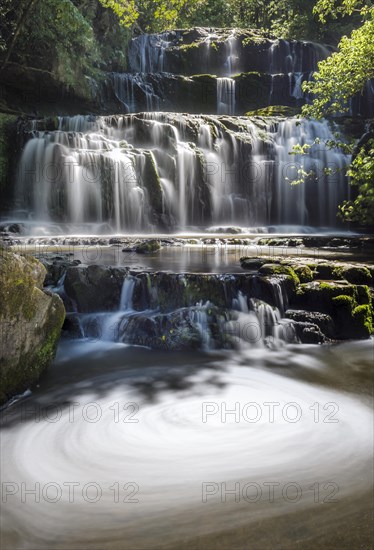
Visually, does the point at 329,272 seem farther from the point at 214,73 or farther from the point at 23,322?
the point at 214,73

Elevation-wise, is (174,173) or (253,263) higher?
(174,173)

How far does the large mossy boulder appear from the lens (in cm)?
383

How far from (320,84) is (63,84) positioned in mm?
12390

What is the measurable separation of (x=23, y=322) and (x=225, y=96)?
870 inches

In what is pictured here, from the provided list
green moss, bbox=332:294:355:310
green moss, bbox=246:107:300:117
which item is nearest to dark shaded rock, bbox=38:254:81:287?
green moss, bbox=332:294:355:310

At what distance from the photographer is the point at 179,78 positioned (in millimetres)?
22797

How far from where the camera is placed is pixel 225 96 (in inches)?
923

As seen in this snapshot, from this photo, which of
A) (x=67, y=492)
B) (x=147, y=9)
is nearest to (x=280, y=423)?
(x=67, y=492)

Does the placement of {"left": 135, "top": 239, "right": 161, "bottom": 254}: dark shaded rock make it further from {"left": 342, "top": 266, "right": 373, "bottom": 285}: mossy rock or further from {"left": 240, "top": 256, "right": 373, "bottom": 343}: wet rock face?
{"left": 342, "top": 266, "right": 373, "bottom": 285}: mossy rock

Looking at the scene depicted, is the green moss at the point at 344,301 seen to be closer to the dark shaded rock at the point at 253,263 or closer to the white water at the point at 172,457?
the dark shaded rock at the point at 253,263

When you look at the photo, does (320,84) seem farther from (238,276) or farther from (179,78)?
(179,78)

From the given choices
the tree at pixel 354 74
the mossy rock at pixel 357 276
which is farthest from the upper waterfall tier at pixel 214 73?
the mossy rock at pixel 357 276

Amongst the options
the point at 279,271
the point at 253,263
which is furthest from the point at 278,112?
the point at 279,271

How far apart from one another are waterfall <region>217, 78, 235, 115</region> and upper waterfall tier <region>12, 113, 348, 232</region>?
18.5ft
